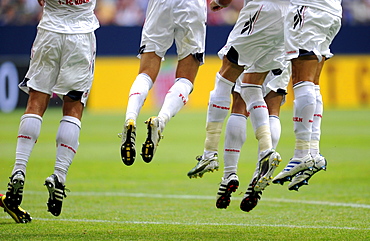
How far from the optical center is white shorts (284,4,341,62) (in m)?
6.45

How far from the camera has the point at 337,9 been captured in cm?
670

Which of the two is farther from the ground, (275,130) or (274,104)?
(274,104)

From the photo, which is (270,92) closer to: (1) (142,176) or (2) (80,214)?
(2) (80,214)

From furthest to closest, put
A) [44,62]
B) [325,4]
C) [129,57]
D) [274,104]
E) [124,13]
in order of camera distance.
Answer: [124,13]
[129,57]
[274,104]
[44,62]
[325,4]

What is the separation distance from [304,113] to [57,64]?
2.49 m

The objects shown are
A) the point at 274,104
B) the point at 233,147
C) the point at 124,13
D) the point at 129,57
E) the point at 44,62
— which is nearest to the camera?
the point at 44,62

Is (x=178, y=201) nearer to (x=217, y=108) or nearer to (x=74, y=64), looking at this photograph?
(x=217, y=108)

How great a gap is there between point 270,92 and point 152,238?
3177mm

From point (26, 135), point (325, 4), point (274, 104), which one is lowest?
point (26, 135)

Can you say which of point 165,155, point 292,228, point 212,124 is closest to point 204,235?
point 292,228

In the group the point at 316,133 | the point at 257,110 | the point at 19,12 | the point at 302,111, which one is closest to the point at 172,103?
the point at 257,110

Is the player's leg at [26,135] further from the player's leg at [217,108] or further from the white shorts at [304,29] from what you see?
the white shorts at [304,29]

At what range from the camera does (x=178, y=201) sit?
27.4ft

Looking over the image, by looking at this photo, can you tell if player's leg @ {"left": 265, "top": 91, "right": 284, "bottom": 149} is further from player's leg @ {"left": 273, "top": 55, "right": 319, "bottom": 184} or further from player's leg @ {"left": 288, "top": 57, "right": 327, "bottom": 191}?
player's leg @ {"left": 273, "top": 55, "right": 319, "bottom": 184}
